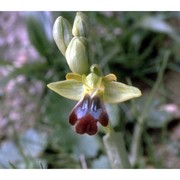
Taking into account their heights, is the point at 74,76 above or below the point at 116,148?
above

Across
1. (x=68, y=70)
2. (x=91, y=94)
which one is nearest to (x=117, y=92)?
(x=91, y=94)

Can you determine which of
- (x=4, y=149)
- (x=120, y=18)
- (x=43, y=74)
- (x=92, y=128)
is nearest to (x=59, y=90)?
(x=92, y=128)

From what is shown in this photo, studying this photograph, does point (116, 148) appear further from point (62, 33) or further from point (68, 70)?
point (68, 70)

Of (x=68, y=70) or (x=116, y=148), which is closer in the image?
(x=116, y=148)

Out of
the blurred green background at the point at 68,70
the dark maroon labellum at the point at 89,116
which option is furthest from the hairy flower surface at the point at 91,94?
the blurred green background at the point at 68,70

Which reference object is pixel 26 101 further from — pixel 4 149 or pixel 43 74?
pixel 4 149

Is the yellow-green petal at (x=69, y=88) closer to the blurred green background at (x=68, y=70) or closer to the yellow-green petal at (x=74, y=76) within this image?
the yellow-green petal at (x=74, y=76)
